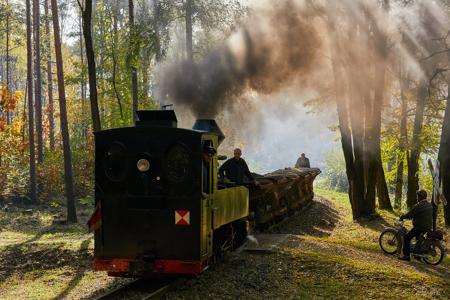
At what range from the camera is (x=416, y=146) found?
2180 cm

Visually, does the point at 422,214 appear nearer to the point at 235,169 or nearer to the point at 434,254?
the point at 434,254

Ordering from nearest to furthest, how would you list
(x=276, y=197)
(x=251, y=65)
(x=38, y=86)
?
(x=276, y=197)
(x=251, y=65)
(x=38, y=86)

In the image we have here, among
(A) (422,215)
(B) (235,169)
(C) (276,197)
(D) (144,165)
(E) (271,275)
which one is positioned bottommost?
(E) (271,275)

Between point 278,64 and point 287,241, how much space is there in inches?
315

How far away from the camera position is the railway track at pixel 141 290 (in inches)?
314

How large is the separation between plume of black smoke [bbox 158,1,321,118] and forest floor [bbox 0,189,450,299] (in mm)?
5751

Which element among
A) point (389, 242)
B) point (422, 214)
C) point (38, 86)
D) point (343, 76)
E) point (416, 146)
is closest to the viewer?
point (422, 214)

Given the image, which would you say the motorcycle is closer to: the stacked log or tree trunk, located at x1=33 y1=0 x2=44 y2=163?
the stacked log

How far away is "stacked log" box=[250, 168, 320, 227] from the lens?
15245mm

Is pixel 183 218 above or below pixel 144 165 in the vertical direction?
below

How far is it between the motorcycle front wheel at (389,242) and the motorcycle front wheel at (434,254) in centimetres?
85

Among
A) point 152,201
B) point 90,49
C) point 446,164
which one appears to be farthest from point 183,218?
point 446,164

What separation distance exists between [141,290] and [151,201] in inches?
54.4

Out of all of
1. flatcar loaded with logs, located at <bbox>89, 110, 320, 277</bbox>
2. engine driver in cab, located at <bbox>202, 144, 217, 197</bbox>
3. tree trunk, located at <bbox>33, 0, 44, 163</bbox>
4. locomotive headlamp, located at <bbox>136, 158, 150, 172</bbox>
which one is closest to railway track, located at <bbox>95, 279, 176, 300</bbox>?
flatcar loaded with logs, located at <bbox>89, 110, 320, 277</bbox>
